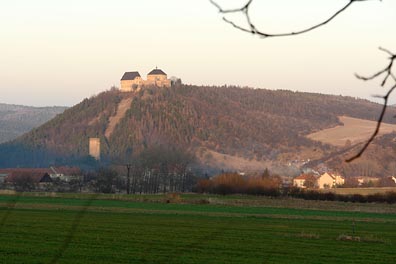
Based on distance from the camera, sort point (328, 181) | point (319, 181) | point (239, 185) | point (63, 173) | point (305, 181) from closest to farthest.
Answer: point (239, 185), point (305, 181), point (319, 181), point (328, 181), point (63, 173)

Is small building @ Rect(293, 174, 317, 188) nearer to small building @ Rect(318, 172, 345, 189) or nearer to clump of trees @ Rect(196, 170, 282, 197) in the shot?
small building @ Rect(318, 172, 345, 189)

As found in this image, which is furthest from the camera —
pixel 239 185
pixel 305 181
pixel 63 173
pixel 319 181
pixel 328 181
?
pixel 63 173

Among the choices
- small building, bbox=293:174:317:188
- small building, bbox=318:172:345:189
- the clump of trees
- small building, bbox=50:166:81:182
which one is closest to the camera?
the clump of trees

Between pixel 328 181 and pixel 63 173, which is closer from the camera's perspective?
pixel 328 181

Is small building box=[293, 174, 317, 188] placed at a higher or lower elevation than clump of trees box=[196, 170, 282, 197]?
higher

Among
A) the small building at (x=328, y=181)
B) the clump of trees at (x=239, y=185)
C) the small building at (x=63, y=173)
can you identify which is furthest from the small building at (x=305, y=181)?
the small building at (x=63, y=173)

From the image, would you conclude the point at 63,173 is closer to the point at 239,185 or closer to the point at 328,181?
the point at 328,181

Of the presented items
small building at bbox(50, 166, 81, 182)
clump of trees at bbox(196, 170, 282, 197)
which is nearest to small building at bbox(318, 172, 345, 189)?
clump of trees at bbox(196, 170, 282, 197)

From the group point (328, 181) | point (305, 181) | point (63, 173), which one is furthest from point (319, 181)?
point (63, 173)

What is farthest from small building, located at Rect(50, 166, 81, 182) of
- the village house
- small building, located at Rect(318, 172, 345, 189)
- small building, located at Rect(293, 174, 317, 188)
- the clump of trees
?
small building, located at Rect(318, 172, 345, 189)

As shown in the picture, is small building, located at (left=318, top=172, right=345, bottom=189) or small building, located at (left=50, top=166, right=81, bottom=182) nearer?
small building, located at (left=318, top=172, right=345, bottom=189)

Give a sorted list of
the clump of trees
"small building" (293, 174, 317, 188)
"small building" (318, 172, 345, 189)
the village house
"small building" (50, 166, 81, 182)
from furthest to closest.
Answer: "small building" (50, 166, 81, 182), "small building" (318, 172, 345, 189), the village house, "small building" (293, 174, 317, 188), the clump of trees

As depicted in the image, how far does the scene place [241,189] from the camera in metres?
116

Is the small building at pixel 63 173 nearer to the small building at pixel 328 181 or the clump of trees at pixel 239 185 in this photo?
the clump of trees at pixel 239 185
